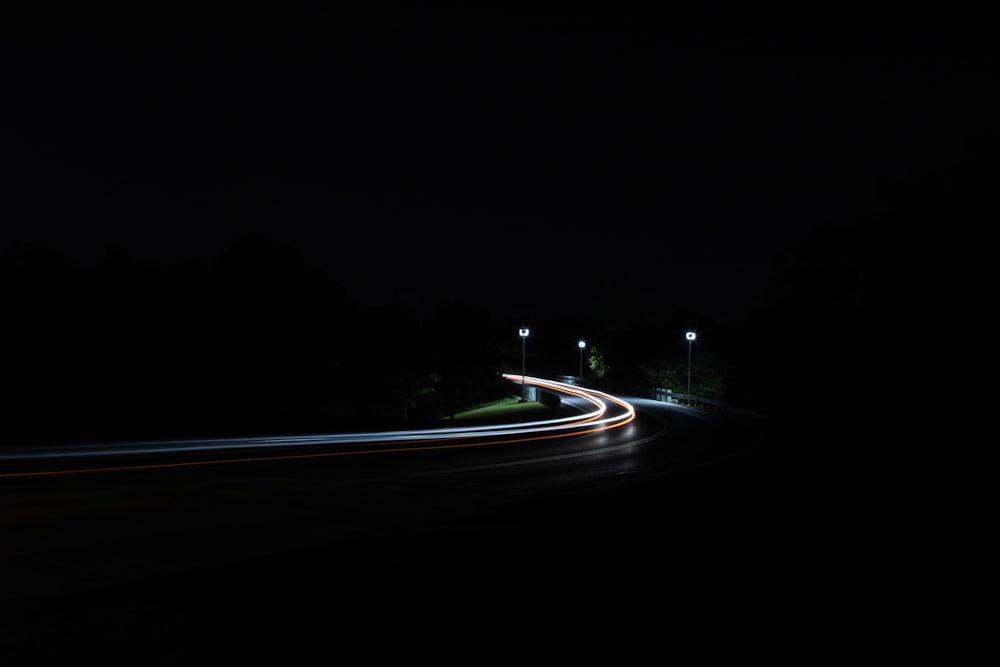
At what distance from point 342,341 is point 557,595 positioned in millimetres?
55163

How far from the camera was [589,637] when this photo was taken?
5441mm

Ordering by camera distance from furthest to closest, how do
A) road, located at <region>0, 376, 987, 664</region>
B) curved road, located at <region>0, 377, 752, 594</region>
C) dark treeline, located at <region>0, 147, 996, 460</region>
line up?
1. dark treeline, located at <region>0, 147, 996, 460</region>
2. curved road, located at <region>0, 377, 752, 594</region>
3. road, located at <region>0, 376, 987, 664</region>

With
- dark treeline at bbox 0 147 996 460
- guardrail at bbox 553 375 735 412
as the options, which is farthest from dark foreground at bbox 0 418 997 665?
guardrail at bbox 553 375 735 412

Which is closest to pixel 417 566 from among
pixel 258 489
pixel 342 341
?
pixel 258 489

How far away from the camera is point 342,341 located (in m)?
60.2

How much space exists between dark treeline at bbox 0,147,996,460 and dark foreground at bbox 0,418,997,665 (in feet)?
58.4

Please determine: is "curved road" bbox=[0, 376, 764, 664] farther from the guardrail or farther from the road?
the guardrail

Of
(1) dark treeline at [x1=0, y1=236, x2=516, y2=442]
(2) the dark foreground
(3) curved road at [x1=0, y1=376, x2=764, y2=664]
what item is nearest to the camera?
(2) the dark foreground

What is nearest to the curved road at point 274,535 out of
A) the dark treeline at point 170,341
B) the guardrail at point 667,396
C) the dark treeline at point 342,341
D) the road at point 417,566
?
the road at point 417,566

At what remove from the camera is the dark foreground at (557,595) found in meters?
5.24

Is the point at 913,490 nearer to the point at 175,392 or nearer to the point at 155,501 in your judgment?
the point at 155,501

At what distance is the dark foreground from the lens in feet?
17.2

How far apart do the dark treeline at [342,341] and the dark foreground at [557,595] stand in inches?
700

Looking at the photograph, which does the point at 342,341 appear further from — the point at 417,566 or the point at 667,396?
the point at 417,566
